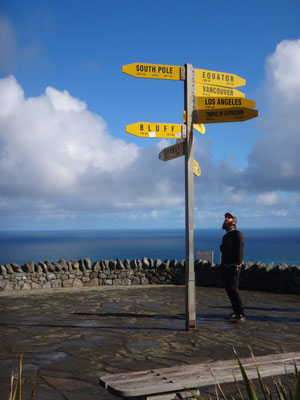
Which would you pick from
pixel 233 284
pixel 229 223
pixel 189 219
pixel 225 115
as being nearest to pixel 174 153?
pixel 225 115

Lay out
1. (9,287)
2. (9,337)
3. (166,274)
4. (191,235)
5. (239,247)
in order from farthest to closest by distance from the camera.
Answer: (166,274) < (9,287) < (239,247) < (191,235) < (9,337)

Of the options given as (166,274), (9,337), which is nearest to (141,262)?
(166,274)

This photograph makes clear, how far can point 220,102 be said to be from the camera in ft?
24.3

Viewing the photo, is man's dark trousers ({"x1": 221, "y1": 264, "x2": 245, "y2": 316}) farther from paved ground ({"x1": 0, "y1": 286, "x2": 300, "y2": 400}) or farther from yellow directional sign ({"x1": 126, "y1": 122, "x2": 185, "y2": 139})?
yellow directional sign ({"x1": 126, "y1": 122, "x2": 185, "y2": 139})

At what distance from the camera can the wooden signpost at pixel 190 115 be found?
282 inches

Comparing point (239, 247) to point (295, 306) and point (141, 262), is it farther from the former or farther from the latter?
point (141, 262)

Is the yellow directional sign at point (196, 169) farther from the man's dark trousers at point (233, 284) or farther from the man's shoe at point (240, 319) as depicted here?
the man's shoe at point (240, 319)

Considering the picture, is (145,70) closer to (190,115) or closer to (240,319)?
(190,115)

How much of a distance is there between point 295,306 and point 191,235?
4.07 meters

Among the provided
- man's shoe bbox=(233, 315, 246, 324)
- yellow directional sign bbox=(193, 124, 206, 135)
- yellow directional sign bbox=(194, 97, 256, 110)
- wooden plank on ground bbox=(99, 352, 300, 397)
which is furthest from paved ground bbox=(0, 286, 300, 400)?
yellow directional sign bbox=(194, 97, 256, 110)

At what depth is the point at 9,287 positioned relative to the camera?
1227cm

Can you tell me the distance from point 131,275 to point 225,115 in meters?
8.07

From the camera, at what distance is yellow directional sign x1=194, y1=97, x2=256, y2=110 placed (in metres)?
7.29

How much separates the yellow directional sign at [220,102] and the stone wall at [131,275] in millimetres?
6133
